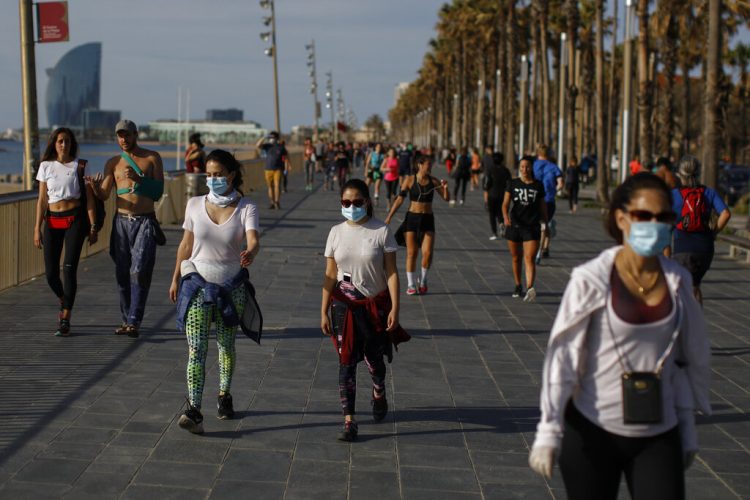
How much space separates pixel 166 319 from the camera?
10.4m

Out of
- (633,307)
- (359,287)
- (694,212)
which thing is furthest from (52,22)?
(633,307)

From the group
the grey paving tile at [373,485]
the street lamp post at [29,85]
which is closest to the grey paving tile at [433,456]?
the grey paving tile at [373,485]

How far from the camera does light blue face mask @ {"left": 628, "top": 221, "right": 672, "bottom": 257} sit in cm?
351

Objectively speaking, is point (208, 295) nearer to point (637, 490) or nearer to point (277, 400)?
point (277, 400)

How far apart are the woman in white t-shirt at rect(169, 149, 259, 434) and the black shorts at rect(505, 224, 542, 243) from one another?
20.2ft

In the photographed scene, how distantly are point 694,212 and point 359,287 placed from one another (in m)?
3.51

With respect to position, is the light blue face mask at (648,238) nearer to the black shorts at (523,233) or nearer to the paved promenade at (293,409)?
the paved promenade at (293,409)

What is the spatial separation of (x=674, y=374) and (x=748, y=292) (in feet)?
35.8

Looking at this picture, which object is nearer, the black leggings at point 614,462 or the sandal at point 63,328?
the black leggings at point 614,462

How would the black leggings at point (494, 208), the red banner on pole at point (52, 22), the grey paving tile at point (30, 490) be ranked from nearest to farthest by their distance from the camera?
the grey paving tile at point (30, 490)
the red banner on pole at point (52, 22)
the black leggings at point (494, 208)

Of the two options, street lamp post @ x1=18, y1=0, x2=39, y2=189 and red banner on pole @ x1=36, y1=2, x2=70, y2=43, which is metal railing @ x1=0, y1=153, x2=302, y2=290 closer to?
street lamp post @ x1=18, y1=0, x2=39, y2=189

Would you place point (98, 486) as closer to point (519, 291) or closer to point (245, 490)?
point (245, 490)

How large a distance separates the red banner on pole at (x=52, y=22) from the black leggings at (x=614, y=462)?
11886 millimetres

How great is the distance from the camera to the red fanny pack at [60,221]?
30.6 ft
